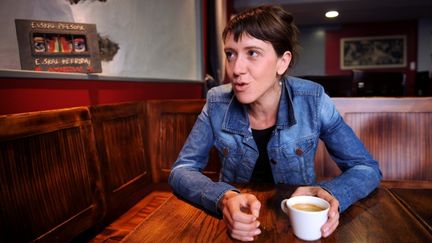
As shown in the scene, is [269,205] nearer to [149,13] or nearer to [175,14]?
[149,13]

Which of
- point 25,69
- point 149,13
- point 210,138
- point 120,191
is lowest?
point 120,191

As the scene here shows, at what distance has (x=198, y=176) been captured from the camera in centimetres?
105

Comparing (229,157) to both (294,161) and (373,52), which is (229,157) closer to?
(294,161)

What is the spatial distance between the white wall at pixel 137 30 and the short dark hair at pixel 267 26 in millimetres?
871

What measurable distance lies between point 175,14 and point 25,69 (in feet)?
5.85

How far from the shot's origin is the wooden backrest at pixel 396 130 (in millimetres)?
1748

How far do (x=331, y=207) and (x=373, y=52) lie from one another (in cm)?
899

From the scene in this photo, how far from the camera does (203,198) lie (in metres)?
0.92

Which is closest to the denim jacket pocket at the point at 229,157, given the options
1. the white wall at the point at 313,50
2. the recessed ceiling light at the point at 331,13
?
the recessed ceiling light at the point at 331,13

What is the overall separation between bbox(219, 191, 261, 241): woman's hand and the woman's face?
44 cm

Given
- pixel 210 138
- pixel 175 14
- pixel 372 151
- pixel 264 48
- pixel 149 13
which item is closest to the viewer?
pixel 264 48

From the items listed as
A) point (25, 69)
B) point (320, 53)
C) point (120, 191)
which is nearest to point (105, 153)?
point (120, 191)

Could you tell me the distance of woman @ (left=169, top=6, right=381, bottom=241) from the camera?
3.64 ft

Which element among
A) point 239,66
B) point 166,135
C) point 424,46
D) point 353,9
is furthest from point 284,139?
point 424,46
